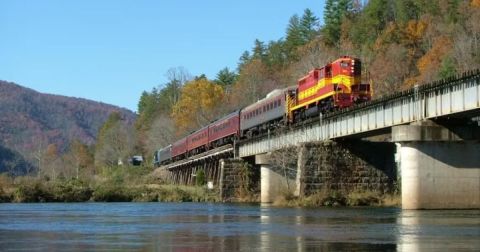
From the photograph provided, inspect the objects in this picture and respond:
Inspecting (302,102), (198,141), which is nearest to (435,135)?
(302,102)

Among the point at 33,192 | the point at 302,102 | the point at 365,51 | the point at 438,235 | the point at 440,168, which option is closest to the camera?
the point at 438,235

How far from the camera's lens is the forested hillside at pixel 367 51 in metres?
115

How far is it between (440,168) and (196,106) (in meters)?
121

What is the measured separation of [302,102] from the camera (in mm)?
64188

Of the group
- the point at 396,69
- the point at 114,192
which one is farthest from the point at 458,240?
the point at 396,69

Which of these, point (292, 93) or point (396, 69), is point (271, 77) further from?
point (292, 93)

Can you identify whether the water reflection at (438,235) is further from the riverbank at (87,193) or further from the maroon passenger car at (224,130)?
the riverbank at (87,193)

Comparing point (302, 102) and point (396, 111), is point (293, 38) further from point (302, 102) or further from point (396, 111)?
point (396, 111)

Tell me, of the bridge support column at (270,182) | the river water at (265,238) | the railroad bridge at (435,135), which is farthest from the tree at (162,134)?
the river water at (265,238)

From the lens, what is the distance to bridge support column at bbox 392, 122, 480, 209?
42.8 meters

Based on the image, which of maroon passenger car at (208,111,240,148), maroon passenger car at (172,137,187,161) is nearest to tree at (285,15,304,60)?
maroon passenger car at (172,137,187,161)

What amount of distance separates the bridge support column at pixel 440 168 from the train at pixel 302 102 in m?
→ 14.1

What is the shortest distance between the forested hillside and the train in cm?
2730

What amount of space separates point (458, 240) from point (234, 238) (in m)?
6.01
